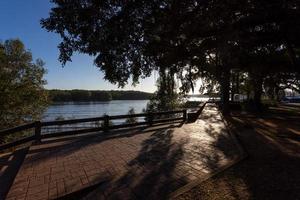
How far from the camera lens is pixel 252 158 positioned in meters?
6.78

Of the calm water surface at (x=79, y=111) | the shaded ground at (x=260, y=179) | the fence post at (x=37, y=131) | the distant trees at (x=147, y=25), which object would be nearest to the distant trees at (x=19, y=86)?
the fence post at (x=37, y=131)

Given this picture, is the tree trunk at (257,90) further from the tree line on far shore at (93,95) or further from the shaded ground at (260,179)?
the tree line on far shore at (93,95)

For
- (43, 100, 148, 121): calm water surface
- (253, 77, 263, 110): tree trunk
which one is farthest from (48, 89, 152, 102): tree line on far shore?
(253, 77, 263, 110): tree trunk

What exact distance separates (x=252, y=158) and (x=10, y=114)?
20946 mm

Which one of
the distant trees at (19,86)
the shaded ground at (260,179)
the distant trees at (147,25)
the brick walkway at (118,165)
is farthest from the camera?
the distant trees at (19,86)

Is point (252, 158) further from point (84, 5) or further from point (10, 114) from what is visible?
point (10, 114)

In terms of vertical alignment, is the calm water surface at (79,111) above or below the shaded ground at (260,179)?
below

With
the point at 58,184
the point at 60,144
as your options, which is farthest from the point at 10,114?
the point at 58,184

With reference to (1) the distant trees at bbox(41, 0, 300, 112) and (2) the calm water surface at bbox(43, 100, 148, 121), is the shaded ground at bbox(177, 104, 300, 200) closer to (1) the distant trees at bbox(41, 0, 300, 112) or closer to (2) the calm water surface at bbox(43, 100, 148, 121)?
(1) the distant trees at bbox(41, 0, 300, 112)

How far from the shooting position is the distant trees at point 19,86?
20109mm

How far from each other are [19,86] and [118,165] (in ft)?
63.4

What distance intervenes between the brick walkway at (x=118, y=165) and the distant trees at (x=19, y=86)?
13.7 metres

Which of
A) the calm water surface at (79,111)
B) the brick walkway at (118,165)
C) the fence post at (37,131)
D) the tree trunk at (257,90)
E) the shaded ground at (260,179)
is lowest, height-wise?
the calm water surface at (79,111)

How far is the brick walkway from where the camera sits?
4688 mm
